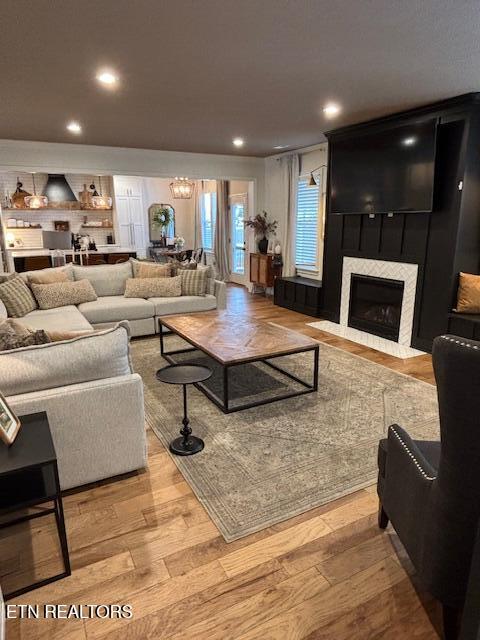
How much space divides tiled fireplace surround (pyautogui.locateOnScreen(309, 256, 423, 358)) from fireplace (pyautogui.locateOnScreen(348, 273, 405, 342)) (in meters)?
0.06

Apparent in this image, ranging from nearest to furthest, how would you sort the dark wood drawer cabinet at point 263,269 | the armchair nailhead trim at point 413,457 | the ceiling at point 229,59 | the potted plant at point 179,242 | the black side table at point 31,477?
1. the armchair nailhead trim at point 413,457
2. the black side table at point 31,477
3. the ceiling at point 229,59
4. the dark wood drawer cabinet at point 263,269
5. the potted plant at point 179,242

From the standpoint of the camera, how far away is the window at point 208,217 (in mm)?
10055

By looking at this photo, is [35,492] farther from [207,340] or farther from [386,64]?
[386,64]

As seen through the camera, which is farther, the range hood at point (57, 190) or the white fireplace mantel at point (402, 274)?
the range hood at point (57, 190)

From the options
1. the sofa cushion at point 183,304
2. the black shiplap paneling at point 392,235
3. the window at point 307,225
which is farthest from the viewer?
the window at point 307,225

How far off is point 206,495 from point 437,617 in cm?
120

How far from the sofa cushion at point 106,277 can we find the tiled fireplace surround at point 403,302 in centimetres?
287

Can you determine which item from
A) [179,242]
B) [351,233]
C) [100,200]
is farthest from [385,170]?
[100,200]

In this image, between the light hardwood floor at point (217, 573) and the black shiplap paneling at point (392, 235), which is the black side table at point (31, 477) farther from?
the black shiplap paneling at point (392, 235)

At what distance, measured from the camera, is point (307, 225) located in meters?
7.05

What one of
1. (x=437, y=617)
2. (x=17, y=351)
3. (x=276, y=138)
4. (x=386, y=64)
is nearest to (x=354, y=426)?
(x=437, y=617)

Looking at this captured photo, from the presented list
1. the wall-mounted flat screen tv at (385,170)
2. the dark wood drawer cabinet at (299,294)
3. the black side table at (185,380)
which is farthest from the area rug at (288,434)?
the dark wood drawer cabinet at (299,294)

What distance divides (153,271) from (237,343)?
255 cm

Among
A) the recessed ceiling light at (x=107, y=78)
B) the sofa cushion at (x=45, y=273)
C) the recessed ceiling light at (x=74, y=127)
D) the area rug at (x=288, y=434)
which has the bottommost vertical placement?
the area rug at (x=288, y=434)
